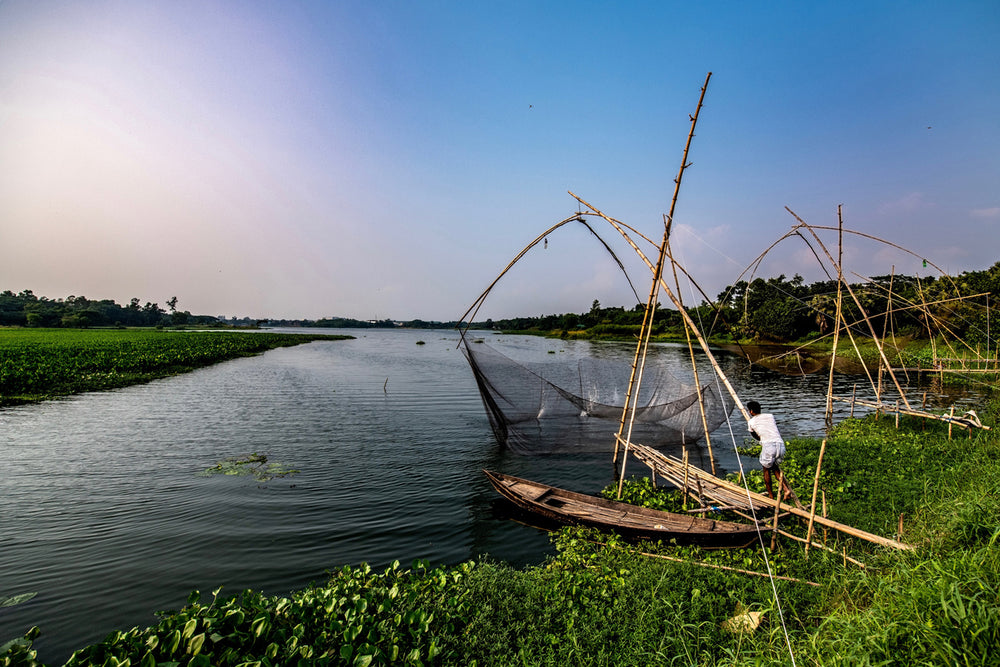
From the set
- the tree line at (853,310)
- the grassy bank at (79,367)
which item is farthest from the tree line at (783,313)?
the grassy bank at (79,367)

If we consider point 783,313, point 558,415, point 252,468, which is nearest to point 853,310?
point 783,313

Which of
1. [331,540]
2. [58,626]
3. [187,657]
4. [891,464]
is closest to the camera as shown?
[187,657]

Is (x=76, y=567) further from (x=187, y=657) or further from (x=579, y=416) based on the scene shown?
(x=579, y=416)

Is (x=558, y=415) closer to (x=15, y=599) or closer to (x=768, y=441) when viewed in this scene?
(x=768, y=441)

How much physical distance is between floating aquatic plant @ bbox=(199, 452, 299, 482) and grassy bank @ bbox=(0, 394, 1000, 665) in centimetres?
Answer: 414

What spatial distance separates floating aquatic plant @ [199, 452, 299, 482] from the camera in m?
8.30

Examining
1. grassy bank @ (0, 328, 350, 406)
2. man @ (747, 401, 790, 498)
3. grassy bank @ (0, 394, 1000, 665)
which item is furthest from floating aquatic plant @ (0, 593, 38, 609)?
grassy bank @ (0, 328, 350, 406)

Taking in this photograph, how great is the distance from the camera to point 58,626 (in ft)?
13.3

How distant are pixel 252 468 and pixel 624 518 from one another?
24.3ft

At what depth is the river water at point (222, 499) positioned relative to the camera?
479cm

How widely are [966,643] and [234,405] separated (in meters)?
17.3

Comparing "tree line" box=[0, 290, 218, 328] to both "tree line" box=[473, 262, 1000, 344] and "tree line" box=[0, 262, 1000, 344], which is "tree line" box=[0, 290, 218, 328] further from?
"tree line" box=[473, 262, 1000, 344]

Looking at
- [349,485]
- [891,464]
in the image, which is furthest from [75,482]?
[891,464]

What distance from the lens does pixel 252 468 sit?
868 cm
